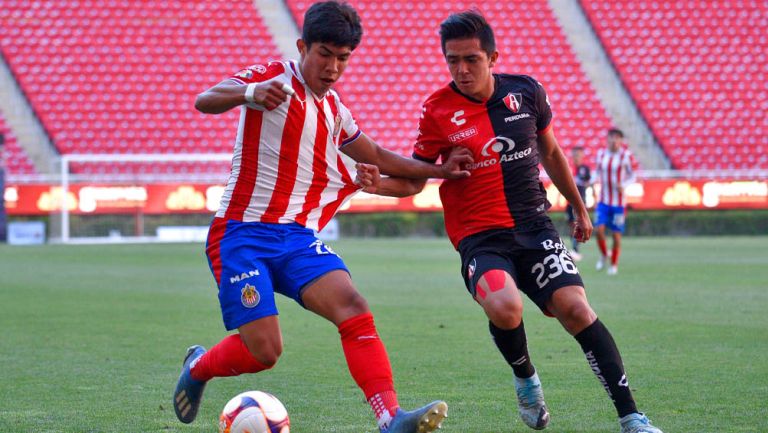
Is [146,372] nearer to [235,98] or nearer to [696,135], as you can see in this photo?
[235,98]

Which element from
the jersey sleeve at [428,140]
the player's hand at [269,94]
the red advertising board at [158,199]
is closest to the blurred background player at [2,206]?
the red advertising board at [158,199]

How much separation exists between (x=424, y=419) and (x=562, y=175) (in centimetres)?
195

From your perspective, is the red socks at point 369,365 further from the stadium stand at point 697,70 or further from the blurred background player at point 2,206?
the stadium stand at point 697,70

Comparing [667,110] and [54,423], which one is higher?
[54,423]

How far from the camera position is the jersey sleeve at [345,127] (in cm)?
559

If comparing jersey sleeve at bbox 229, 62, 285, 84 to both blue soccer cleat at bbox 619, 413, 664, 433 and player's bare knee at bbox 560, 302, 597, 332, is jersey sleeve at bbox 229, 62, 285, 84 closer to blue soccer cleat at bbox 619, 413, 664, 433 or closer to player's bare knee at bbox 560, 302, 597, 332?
player's bare knee at bbox 560, 302, 597, 332

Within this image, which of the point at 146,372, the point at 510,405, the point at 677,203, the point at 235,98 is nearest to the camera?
the point at 235,98

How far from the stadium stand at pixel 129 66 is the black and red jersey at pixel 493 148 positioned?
23.9 m

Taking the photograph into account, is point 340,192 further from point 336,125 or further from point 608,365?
point 608,365

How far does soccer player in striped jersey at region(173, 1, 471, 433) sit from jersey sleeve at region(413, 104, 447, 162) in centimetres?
50

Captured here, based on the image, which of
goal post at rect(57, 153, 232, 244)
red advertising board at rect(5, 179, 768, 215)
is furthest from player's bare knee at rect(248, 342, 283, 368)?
goal post at rect(57, 153, 232, 244)

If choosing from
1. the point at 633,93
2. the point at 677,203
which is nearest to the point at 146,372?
the point at 677,203

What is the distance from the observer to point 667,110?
109ft

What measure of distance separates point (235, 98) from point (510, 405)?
89.9 inches
